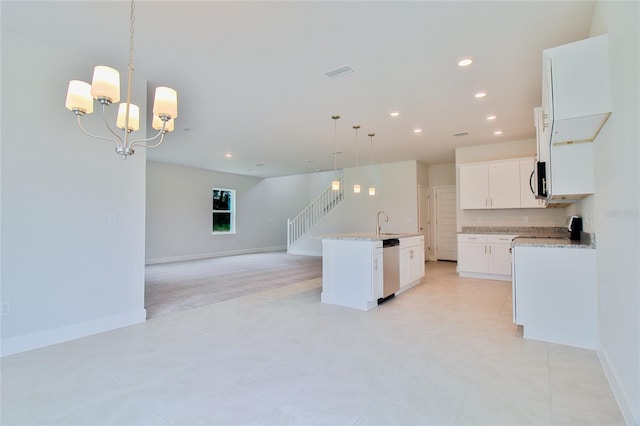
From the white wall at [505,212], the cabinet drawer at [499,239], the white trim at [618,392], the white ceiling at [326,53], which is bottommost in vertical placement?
the white trim at [618,392]

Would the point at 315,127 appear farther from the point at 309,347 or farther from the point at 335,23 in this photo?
the point at 309,347

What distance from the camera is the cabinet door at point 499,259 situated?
5938 millimetres

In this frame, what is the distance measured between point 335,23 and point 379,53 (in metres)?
0.65

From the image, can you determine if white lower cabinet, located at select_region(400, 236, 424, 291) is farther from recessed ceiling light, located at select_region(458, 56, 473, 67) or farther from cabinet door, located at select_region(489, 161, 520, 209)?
recessed ceiling light, located at select_region(458, 56, 473, 67)

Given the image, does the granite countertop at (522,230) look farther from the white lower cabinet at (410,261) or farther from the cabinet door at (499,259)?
the white lower cabinet at (410,261)

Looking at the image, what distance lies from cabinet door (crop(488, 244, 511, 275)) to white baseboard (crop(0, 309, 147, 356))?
19.2 feet

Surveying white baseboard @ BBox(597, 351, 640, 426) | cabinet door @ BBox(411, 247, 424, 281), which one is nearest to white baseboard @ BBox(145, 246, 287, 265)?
cabinet door @ BBox(411, 247, 424, 281)

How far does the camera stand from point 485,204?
638 centimetres

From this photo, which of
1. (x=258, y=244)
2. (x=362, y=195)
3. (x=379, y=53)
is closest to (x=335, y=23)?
(x=379, y=53)

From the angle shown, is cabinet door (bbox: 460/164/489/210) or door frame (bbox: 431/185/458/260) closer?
cabinet door (bbox: 460/164/489/210)

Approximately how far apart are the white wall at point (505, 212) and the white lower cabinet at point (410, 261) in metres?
1.94

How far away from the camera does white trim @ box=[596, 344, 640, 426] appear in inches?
67.8

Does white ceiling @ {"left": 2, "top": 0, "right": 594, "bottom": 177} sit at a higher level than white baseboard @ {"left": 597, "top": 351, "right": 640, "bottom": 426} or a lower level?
higher

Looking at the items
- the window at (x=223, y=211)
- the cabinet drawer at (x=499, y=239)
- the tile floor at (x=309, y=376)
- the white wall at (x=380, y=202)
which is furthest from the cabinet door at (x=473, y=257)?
the window at (x=223, y=211)
